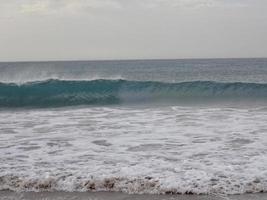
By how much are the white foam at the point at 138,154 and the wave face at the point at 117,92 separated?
8023 millimetres

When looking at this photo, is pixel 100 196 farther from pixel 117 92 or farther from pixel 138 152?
pixel 117 92

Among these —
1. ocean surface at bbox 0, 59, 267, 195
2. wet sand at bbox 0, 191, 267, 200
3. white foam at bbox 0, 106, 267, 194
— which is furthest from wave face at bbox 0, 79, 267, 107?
wet sand at bbox 0, 191, 267, 200

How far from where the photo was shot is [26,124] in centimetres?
1032

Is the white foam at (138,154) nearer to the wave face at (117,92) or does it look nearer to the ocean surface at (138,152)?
the ocean surface at (138,152)

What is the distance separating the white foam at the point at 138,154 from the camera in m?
5.14

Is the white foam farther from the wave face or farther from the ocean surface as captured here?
the wave face

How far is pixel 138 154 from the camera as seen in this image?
671cm

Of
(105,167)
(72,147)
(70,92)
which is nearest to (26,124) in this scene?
(72,147)

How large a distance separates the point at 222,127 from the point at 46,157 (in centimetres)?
417

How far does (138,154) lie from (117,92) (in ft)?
45.8

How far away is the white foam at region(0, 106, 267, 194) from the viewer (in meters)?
5.14

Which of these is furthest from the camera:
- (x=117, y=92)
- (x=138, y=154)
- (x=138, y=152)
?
(x=117, y=92)

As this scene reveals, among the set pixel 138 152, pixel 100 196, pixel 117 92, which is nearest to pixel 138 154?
pixel 138 152

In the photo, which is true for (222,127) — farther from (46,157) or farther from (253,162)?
(46,157)
